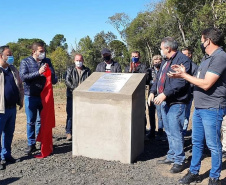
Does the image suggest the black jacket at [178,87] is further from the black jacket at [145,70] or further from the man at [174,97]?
the black jacket at [145,70]

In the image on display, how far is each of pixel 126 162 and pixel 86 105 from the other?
3.73ft

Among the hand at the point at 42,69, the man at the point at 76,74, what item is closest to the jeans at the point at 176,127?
the hand at the point at 42,69

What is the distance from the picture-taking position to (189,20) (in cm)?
2830

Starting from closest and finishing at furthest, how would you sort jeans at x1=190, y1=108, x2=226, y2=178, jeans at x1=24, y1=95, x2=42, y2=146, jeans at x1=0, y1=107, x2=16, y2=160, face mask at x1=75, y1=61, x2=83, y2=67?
1. jeans at x1=190, y1=108, x2=226, y2=178
2. jeans at x1=0, y1=107, x2=16, y2=160
3. jeans at x1=24, y1=95, x2=42, y2=146
4. face mask at x1=75, y1=61, x2=83, y2=67

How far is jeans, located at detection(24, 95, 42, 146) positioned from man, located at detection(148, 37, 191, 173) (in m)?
2.25

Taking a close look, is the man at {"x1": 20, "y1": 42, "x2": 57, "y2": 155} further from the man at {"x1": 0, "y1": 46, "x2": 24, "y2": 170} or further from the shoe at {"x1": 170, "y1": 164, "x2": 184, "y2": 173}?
the shoe at {"x1": 170, "y1": 164, "x2": 184, "y2": 173}

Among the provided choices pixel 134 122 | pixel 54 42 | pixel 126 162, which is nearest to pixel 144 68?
pixel 134 122

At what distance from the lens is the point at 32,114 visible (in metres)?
5.45

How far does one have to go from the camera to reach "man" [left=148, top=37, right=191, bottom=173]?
4.31 metres

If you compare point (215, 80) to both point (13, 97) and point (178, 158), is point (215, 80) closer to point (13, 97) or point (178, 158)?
point (178, 158)

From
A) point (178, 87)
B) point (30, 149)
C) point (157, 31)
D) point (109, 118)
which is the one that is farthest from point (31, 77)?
point (157, 31)

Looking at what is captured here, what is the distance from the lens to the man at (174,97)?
431 centimetres

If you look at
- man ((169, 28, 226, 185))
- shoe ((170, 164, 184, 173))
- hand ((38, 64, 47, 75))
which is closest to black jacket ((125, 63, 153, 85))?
hand ((38, 64, 47, 75))

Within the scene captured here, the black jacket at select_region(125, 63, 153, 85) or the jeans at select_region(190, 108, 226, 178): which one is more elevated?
the black jacket at select_region(125, 63, 153, 85)
